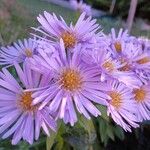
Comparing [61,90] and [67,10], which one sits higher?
[61,90]

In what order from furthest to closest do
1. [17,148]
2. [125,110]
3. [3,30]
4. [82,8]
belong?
1. [3,30]
2. [82,8]
3. [17,148]
4. [125,110]

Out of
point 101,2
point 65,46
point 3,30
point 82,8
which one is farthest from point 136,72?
point 101,2

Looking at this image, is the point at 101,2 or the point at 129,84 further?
the point at 101,2

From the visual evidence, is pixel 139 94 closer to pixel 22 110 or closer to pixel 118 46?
pixel 118 46

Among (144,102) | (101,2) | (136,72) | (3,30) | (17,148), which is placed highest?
(136,72)

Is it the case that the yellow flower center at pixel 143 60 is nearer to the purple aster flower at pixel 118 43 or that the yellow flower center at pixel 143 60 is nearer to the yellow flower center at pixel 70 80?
the purple aster flower at pixel 118 43

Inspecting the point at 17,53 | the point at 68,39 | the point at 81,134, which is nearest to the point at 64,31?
the point at 68,39

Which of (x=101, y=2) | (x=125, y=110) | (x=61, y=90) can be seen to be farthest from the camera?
(x=101, y=2)

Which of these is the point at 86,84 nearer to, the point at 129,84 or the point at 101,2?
the point at 129,84
